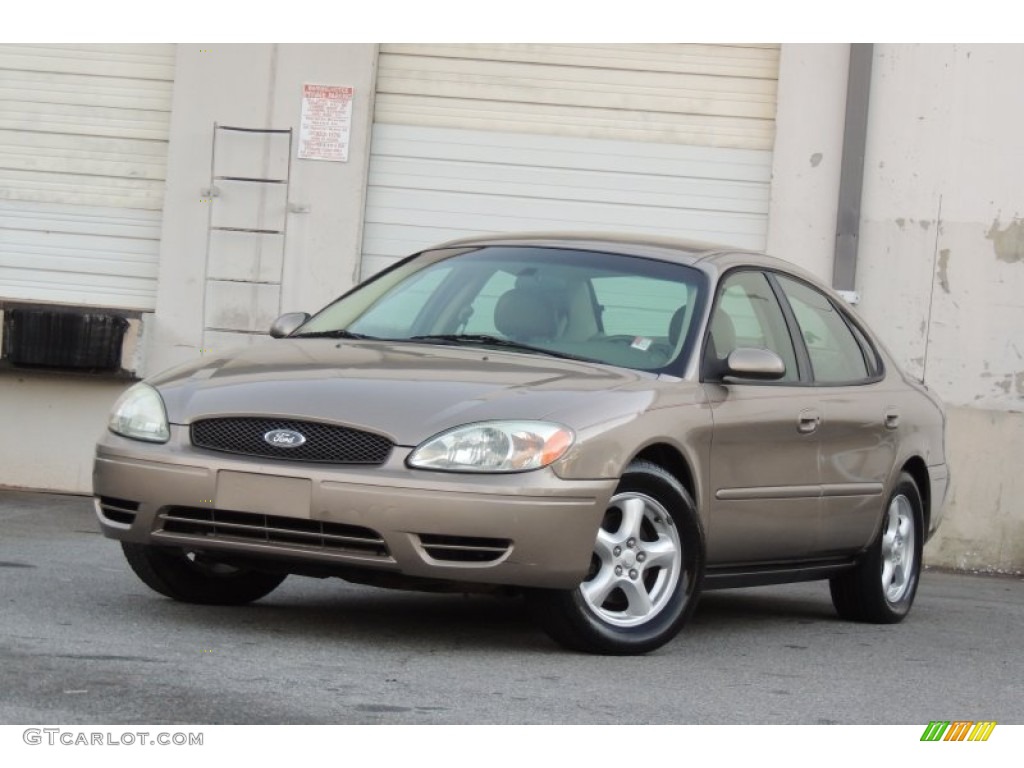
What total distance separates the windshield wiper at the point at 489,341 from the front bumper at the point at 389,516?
0.81m

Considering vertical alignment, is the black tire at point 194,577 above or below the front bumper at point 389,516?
below

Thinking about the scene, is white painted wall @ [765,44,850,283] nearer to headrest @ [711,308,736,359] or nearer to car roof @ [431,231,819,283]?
car roof @ [431,231,819,283]

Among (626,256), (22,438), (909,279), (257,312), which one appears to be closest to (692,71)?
(909,279)

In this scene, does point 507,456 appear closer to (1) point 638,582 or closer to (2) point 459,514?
(2) point 459,514

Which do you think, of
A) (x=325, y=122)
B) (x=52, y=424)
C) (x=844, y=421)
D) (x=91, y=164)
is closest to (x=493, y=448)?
(x=844, y=421)

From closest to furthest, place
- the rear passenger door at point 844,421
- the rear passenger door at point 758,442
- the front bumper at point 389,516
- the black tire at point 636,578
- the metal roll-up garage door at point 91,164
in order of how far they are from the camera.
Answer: the front bumper at point 389,516, the black tire at point 636,578, the rear passenger door at point 758,442, the rear passenger door at point 844,421, the metal roll-up garage door at point 91,164

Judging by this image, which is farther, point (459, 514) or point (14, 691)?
point (459, 514)

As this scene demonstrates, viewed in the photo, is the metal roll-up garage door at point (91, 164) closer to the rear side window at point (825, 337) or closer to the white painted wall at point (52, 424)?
the white painted wall at point (52, 424)

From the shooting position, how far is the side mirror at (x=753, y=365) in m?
7.12

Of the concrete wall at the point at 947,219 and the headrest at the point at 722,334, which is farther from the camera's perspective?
the concrete wall at the point at 947,219

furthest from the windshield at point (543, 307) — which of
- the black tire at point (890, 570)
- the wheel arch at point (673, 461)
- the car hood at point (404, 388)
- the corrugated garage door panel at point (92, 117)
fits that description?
the corrugated garage door panel at point (92, 117)

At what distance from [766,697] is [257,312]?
8.06 meters

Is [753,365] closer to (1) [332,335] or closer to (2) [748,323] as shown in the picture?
(2) [748,323]

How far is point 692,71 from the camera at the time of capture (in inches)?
533
